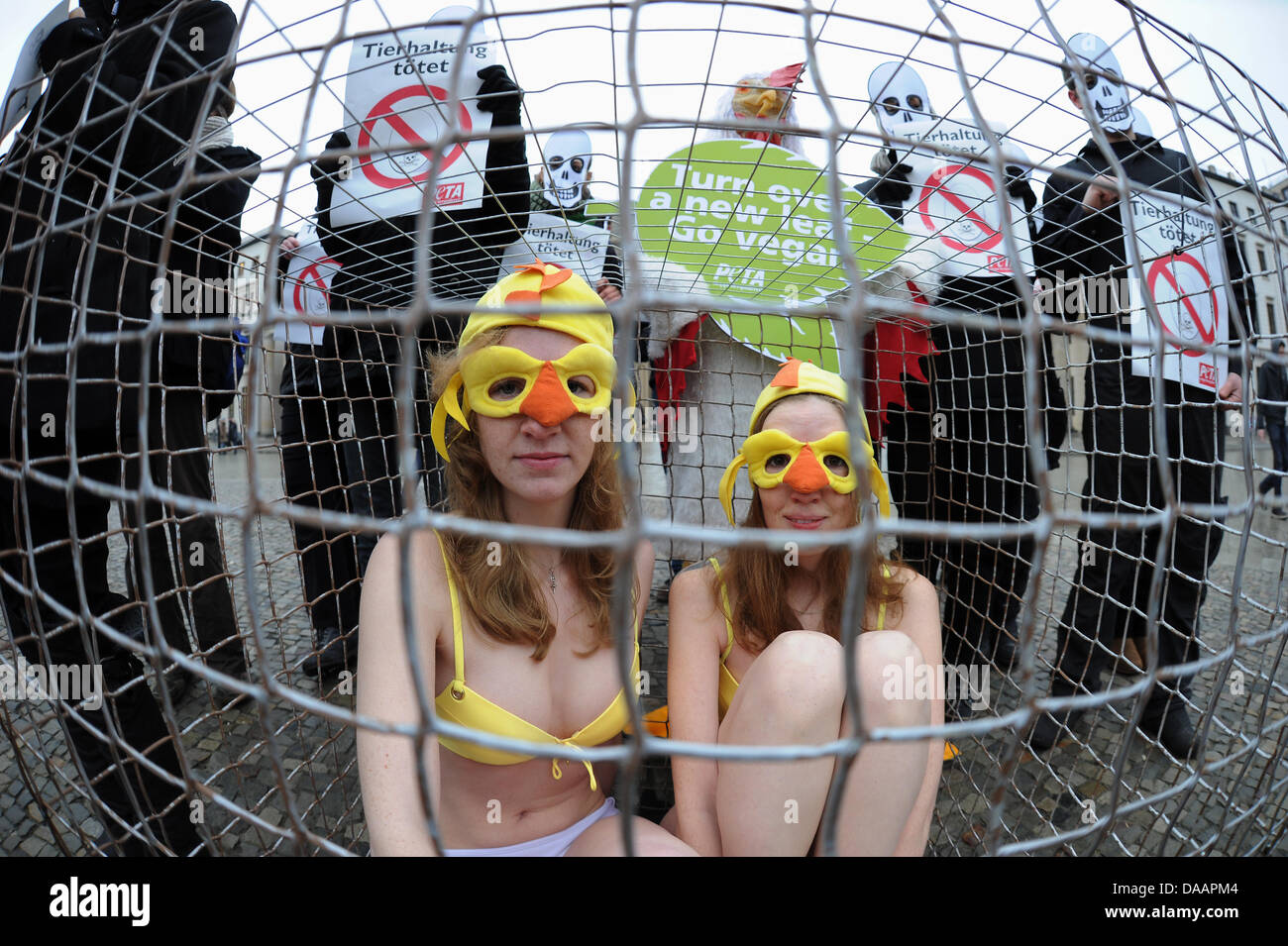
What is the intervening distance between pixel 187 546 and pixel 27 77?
42.8 inches

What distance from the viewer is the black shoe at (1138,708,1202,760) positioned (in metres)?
1.67

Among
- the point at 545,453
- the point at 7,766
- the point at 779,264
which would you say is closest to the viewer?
the point at 545,453

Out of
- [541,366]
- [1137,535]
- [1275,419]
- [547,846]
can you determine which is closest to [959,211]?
[1137,535]

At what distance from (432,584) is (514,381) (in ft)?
1.01

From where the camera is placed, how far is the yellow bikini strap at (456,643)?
3.17 feet

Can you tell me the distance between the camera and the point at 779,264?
67.5 inches

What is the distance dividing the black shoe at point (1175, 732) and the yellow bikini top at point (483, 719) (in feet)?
4.83

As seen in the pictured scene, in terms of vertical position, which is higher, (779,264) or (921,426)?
(779,264)
